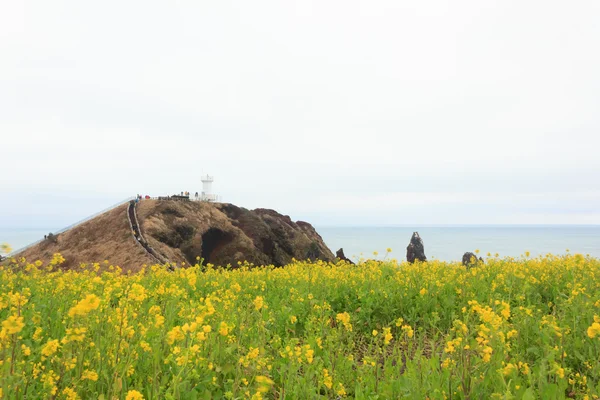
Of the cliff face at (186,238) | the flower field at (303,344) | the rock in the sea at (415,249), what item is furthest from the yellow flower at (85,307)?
the rock in the sea at (415,249)

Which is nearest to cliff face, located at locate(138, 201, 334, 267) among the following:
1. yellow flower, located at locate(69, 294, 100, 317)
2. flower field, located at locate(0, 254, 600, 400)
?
flower field, located at locate(0, 254, 600, 400)

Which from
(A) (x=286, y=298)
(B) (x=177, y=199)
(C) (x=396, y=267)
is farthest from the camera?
(B) (x=177, y=199)

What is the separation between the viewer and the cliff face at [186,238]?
106ft

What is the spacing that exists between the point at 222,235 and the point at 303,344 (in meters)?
37.5

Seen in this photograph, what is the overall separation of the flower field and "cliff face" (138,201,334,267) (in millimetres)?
27617

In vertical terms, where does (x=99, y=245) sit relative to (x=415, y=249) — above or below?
below

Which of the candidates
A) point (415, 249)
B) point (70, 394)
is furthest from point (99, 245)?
point (70, 394)

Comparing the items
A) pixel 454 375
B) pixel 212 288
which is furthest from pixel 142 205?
pixel 454 375

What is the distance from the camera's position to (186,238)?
37156 millimetres

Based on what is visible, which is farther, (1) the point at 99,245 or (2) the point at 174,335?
(1) the point at 99,245

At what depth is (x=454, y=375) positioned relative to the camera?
3.48 metres

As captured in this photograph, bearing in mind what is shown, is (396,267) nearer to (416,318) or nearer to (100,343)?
(416,318)

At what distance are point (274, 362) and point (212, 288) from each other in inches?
177

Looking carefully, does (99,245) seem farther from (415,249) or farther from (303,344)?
(303,344)
